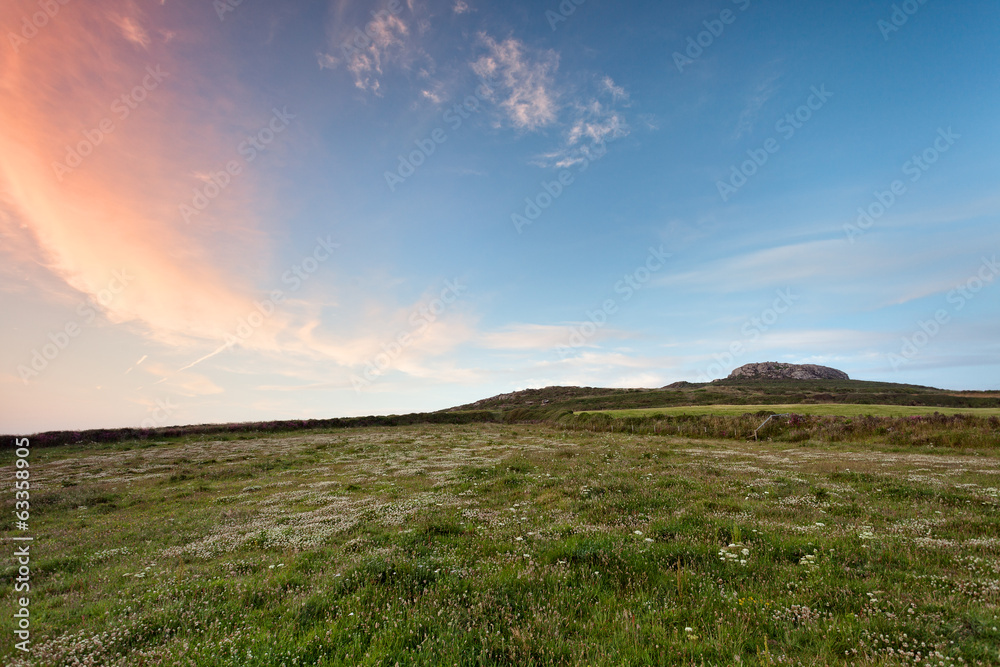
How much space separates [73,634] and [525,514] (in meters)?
11.1

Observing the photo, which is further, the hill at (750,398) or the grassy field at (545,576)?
the hill at (750,398)

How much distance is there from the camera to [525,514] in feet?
46.4

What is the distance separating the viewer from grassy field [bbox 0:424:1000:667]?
6160 millimetres

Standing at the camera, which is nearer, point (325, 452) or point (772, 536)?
point (772, 536)

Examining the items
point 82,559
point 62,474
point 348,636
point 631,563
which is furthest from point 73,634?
point 62,474

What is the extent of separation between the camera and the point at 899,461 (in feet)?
79.8

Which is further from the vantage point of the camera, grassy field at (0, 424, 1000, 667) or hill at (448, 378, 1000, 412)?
hill at (448, 378, 1000, 412)

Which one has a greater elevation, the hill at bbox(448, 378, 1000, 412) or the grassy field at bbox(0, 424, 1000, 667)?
the hill at bbox(448, 378, 1000, 412)

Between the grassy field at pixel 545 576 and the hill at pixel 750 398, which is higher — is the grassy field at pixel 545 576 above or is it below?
below

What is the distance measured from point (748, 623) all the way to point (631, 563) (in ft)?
8.88

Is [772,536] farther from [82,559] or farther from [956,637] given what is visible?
[82,559]

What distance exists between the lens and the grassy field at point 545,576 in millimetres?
6160

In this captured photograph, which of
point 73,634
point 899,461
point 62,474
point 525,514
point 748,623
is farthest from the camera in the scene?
point 62,474

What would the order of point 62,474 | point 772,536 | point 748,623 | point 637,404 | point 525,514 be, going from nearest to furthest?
point 748,623, point 772,536, point 525,514, point 62,474, point 637,404
